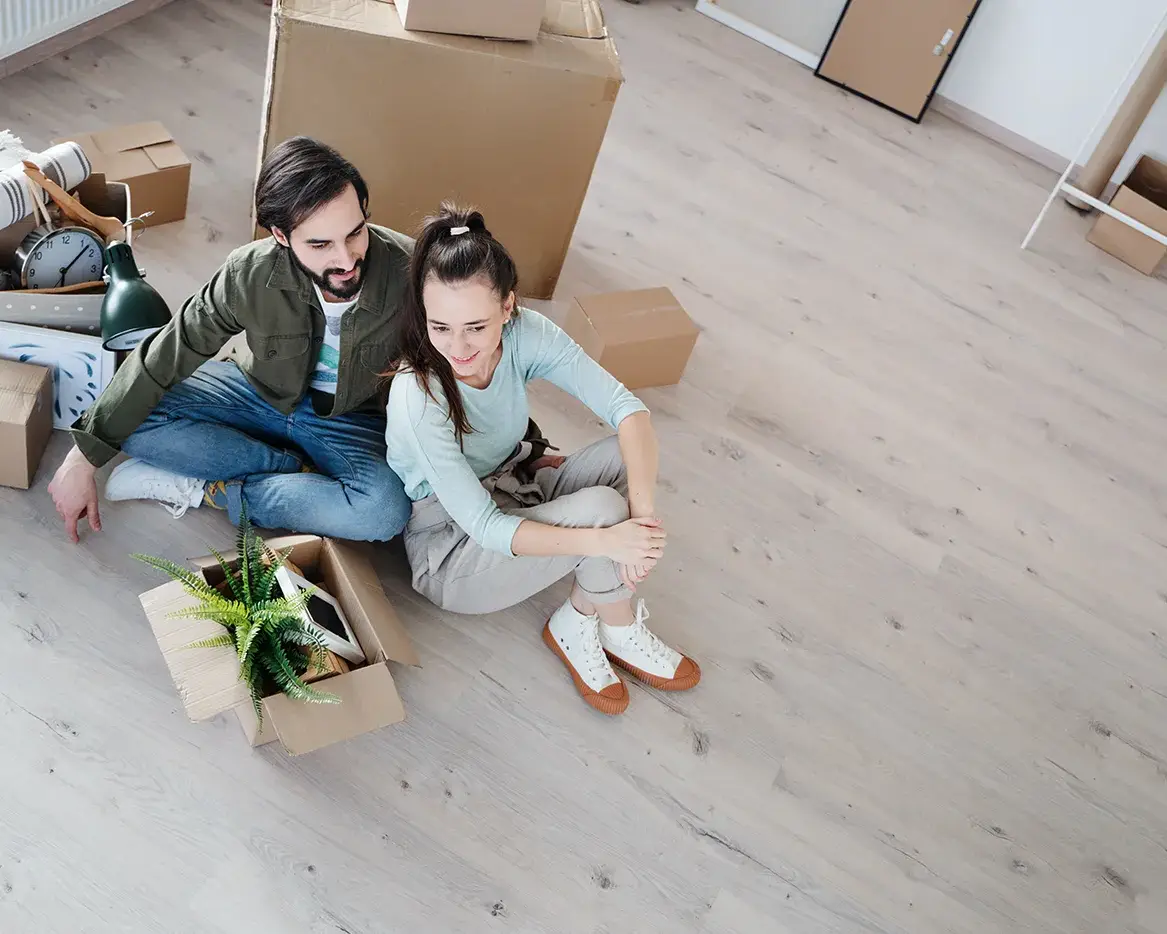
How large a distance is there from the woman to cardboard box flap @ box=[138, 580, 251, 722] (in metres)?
0.40

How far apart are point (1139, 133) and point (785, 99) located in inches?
47.4

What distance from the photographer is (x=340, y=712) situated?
1.72 metres

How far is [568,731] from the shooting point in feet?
6.48

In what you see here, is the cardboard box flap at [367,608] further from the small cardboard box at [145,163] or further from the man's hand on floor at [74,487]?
the small cardboard box at [145,163]

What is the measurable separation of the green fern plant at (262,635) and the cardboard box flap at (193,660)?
0.01 metres

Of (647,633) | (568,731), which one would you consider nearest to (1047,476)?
(647,633)

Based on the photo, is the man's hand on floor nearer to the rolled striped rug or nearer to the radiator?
the rolled striped rug

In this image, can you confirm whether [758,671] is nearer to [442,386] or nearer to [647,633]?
[647,633]

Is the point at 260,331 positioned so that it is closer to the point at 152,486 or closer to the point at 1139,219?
the point at 152,486

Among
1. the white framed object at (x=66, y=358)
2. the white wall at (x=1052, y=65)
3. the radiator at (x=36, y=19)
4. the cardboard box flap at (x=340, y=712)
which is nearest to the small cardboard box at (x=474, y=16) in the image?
the white framed object at (x=66, y=358)

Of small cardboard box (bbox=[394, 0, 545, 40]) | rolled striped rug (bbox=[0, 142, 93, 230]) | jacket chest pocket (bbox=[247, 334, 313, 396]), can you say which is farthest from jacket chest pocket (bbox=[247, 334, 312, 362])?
small cardboard box (bbox=[394, 0, 545, 40])

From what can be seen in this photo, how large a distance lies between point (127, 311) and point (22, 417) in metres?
0.26

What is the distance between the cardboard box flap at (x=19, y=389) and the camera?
1.92m

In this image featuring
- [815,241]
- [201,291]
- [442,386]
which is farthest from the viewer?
[815,241]
